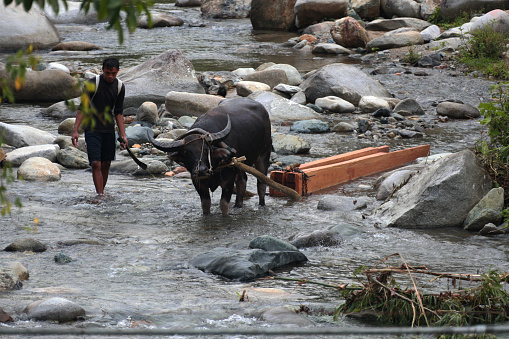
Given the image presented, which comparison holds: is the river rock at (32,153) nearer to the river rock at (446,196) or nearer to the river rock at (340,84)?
the river rock at (446,196)

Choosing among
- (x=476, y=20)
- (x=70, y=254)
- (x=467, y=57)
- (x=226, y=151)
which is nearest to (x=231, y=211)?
(x=226, y=151)

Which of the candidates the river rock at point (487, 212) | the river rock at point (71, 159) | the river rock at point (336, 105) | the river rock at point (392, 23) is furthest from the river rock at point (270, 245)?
the river rock at point (392, 23)

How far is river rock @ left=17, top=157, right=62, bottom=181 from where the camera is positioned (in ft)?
31.9

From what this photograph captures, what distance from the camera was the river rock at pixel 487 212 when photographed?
7422 mm

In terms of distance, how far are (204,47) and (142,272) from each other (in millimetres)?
18246

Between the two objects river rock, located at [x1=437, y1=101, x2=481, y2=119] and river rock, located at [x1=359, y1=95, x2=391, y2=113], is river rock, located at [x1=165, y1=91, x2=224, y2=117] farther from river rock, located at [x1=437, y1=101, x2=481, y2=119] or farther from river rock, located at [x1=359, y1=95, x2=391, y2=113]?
river rock, located at [x1=437, y1=101, x2=481, y2=119]

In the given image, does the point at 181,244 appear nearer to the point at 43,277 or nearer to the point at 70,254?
the point at 70,254

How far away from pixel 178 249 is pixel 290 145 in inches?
209

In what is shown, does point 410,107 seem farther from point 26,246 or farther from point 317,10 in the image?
point 317,10

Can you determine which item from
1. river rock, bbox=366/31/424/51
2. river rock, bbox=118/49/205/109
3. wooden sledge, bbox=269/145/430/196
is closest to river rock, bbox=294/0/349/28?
river rock, bbox=366/31/424/51

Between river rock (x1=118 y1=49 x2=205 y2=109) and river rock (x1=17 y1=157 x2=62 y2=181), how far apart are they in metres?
5.15

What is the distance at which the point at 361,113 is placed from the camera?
48.8 feet

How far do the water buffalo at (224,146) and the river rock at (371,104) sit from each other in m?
6.37

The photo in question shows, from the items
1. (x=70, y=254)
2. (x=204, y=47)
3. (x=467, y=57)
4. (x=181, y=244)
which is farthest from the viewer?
(x=204, y=47)
